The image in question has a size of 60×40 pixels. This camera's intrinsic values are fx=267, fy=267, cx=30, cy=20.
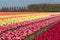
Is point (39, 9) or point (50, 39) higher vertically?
point (50, 39)

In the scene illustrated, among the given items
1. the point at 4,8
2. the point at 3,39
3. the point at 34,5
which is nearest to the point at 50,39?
the point at 3,39

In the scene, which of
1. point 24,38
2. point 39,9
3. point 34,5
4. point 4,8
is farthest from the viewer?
point 34,5

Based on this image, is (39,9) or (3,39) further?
(39,9)

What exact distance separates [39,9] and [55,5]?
6.37 meters

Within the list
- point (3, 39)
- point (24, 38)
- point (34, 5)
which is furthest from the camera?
point (34, 5)

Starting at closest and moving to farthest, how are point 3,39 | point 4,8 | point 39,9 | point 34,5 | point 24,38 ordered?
point 3,39, point 24,38, point 4,8, point 39,9, point 34,5

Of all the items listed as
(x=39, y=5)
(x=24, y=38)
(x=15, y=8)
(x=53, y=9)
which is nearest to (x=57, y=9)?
(x=53, y=9)

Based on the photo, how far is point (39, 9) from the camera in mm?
64250

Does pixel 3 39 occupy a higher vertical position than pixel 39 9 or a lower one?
higher

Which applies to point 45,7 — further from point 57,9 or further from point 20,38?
point 20,38

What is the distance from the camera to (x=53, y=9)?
213ft

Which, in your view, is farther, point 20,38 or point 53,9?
point 53,9

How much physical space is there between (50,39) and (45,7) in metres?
58.7

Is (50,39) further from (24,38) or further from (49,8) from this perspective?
(49,8)
